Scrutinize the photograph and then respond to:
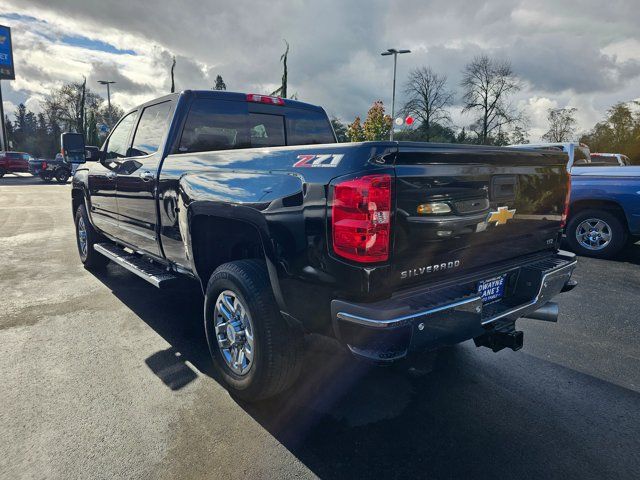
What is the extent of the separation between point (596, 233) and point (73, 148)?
24.7 ft

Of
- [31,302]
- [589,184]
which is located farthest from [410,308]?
[589,184]

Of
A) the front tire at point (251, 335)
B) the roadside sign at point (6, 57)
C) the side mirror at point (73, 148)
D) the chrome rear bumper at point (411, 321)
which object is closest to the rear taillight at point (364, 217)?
the chrome rear bumper at point (411, 321)

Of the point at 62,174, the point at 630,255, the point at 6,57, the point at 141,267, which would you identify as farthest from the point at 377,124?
the point at 6,57

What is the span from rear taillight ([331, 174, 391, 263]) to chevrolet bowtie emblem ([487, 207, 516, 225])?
2.64ft

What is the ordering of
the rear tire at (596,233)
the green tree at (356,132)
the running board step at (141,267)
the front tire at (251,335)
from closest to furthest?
the front tire at (251,335)
the running board step at (141,267)
the rear tire at (596,233)
the green tree at (356,132)

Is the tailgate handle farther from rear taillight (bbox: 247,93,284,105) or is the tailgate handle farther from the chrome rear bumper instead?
rear taillight (bbox: 247,93,284,105)

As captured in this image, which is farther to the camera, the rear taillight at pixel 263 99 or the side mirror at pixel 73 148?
the side mirror at pixel 73 148

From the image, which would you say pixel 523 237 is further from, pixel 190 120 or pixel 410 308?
pixel 190 120

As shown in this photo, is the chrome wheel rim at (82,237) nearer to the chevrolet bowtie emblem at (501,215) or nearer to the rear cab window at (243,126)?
the rear cab window at (243,126)

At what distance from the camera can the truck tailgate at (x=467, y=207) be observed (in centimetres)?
202

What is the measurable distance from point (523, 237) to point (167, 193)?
8.68 ft

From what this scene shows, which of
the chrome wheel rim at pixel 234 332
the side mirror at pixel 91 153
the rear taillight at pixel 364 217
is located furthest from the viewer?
the side mirror at pixel 91 153

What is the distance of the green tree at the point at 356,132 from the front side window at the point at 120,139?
26223 millimetres

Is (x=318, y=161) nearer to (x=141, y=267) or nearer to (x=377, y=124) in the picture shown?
(x=141, y=267)
